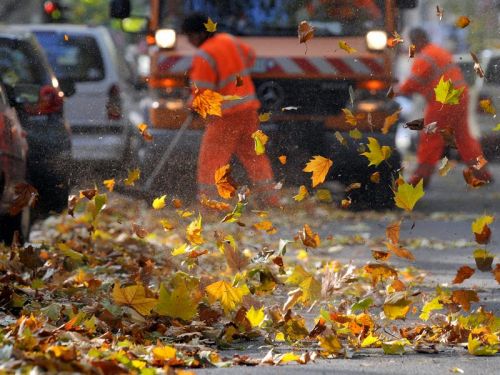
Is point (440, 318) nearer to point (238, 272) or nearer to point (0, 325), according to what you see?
point (238, 272)

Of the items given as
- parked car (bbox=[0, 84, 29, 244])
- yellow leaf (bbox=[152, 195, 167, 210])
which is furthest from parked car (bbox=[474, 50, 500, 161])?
parked car (bbox=[0, 84, 29, 244])

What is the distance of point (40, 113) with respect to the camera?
13.5m

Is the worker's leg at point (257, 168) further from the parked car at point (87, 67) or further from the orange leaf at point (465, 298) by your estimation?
the parked car at point (87, 67)

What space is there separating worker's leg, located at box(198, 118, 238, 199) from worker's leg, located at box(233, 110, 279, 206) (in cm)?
10

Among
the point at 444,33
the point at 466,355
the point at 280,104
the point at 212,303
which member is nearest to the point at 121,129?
the point at 280,104

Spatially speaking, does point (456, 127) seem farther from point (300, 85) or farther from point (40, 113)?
point (40, 113)

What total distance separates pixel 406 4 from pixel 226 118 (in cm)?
134

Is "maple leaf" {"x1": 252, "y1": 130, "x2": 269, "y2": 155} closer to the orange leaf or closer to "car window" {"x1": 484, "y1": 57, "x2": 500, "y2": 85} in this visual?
"car window" {"x1": 484, "y1": 57, "x2": 500, "y2": 85}

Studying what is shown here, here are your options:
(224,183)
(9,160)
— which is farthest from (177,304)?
(9,160)

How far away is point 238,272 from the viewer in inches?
336

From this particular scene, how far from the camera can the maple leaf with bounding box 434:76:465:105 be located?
842 cm

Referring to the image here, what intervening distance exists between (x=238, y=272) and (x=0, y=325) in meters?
1.29

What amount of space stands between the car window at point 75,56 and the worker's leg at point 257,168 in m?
6.72

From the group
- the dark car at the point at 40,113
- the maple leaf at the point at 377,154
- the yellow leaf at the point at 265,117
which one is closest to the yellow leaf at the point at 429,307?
the maple leaf at the point at 377,154
